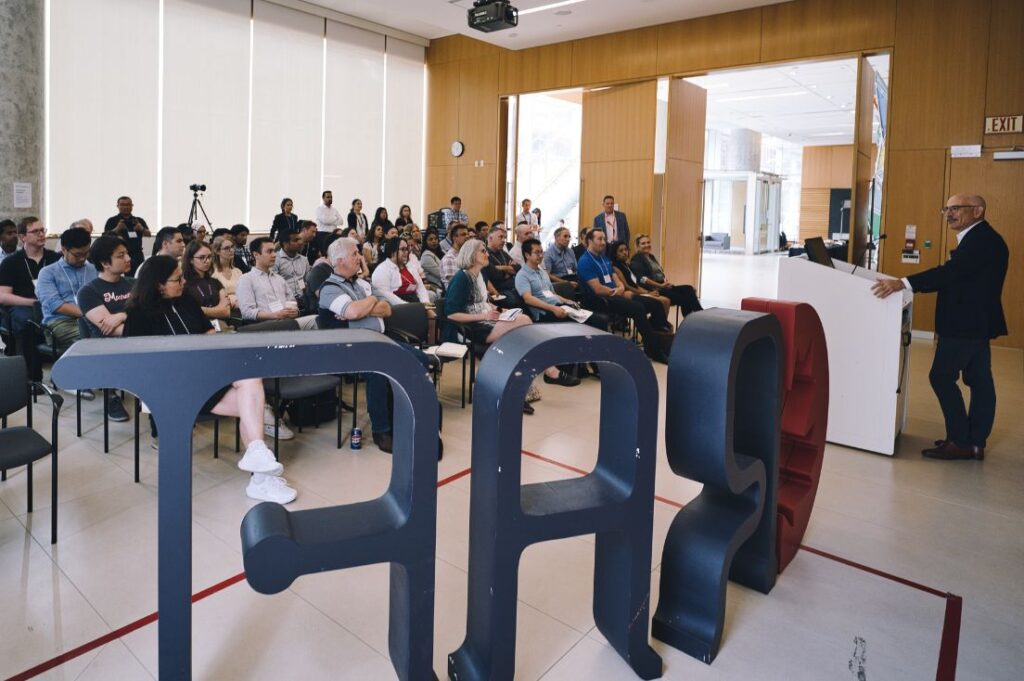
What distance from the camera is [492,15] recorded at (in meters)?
8.12

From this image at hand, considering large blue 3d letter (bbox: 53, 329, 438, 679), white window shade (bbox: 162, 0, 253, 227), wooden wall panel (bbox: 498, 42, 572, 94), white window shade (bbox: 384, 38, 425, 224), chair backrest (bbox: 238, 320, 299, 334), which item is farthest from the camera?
white window shade (bbox: 384, 38, 425, 224)

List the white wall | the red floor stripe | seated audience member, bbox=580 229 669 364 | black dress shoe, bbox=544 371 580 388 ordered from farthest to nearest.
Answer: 1. the white wall
2. seated audience member, bbox=580 229 669 364
3. black dress shoe, bbox=544 371 580 388
4. the red floor stripe

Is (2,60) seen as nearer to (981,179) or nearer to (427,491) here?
(427,491)

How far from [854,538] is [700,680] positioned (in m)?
1.37

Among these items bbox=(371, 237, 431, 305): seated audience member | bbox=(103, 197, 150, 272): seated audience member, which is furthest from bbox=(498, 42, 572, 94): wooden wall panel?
bbox=(371, 237, 431, 305): seated audience member

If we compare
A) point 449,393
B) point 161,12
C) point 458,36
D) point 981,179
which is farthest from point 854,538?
point 458,36

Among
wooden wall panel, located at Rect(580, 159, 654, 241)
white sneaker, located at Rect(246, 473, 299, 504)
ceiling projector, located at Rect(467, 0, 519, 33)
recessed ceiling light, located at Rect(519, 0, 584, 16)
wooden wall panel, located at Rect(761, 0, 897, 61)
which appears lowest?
white sneaker, located at Rect(246, 473, 299, 504)

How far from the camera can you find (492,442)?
183cm

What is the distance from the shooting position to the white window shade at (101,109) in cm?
889

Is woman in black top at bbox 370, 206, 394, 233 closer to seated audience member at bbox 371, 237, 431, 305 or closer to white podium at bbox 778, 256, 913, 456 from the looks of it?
seated audience member at bbox 371, 237, 431, 305

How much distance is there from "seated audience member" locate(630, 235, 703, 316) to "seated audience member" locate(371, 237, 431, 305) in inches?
109

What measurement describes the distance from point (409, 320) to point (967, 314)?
10.9 feet

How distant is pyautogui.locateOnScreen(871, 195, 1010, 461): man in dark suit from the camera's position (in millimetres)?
3916

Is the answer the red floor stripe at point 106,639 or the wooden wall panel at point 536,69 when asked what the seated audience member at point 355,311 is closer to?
the red floor stripe at point 106,639
